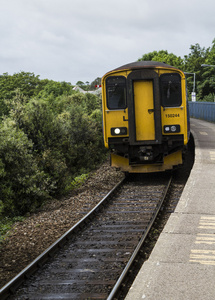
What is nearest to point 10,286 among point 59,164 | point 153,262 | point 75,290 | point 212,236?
point 75,290

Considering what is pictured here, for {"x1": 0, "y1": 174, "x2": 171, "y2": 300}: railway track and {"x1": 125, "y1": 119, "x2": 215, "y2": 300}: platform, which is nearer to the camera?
{"x1": 125, "y1": 119, "x2": 215, "y2": 300}: platform

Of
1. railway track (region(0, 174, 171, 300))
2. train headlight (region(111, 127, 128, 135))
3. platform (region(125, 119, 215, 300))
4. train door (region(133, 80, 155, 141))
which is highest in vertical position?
train door (region(133, 80, 155, 141))

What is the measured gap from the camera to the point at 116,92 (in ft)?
43.7

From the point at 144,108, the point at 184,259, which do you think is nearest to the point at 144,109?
the point at 144,108


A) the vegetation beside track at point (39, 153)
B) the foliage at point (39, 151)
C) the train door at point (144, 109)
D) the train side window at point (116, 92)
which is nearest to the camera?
the vegetation beside track at point (39, 153)

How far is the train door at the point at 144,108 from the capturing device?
12820mm

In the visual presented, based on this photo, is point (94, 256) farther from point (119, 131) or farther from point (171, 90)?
point (171, 90)

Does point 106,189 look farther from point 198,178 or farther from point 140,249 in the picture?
point 140,249

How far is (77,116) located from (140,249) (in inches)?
602

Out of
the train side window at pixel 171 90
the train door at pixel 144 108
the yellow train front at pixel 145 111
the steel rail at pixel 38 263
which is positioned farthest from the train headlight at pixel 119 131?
the steel rail at pixel 38 263

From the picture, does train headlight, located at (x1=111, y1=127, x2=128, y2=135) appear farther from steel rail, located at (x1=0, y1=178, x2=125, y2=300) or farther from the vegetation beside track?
steel rail, located at (x1=0, y1=178, x2=125, y2=300)

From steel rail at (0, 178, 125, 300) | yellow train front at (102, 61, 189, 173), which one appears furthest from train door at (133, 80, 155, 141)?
steel rail at (0, 178, 125, 300)

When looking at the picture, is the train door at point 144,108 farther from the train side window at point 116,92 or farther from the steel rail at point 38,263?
the steel rail at point 38,263

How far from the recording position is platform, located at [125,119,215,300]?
4.86 m
